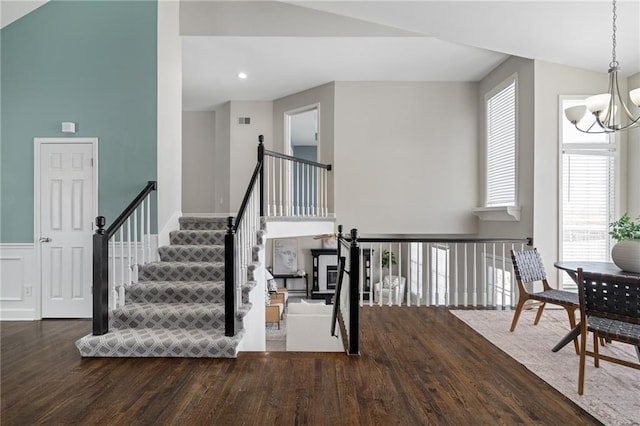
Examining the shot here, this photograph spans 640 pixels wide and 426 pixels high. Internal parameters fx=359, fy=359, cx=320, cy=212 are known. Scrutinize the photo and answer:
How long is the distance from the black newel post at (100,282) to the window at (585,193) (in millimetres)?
5150

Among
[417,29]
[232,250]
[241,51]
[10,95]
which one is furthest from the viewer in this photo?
[241,51]

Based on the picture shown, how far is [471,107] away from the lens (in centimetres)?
620

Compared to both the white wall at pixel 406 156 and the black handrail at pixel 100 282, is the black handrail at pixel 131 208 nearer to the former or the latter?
the black handrail at pixel 100 282

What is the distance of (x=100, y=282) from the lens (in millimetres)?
3166

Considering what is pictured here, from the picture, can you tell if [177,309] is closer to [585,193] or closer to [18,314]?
[18,314]

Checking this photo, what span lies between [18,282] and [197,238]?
214 cm

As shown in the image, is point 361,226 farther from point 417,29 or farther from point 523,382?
point 523,382

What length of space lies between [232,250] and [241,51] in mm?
3426

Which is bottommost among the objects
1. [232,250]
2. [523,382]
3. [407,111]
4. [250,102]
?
[523,382]

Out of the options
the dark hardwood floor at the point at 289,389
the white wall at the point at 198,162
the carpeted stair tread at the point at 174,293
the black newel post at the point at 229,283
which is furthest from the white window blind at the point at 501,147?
the white wall at the point at 198,162

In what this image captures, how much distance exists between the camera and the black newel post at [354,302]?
3.03 metres

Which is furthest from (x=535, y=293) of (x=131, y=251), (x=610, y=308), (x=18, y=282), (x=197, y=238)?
(x=18, y=282)

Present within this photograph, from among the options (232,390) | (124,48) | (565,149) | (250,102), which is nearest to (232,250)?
(232,390)

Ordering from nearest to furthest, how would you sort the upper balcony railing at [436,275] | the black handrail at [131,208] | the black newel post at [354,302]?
the black newel post at [354,302] → the upper balcony railing at [436,275] → the black handrail at [131,208]
